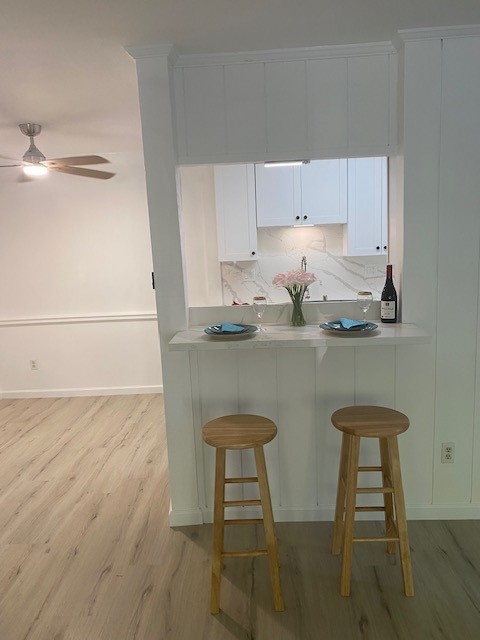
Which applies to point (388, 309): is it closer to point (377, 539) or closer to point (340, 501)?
point (340, 501)

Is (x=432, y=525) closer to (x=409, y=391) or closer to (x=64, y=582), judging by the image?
(x=409, y=391)

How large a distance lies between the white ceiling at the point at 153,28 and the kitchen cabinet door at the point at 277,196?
1693 millimetres

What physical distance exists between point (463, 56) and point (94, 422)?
3.66m

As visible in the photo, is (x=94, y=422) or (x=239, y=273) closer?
(x=94, y=422)

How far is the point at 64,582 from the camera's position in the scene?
208 centimetres

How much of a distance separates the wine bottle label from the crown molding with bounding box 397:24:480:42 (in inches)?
→ 46.9

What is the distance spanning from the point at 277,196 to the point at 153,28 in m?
2.31

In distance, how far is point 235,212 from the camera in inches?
163

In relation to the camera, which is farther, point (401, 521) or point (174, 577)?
point (174, 577)

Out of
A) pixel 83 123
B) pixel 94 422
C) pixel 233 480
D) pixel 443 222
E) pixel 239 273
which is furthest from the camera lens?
pixel 239 273

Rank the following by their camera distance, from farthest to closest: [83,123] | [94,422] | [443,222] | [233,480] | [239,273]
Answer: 1. [239,273]
2. [94,422]
3. [83,123]
4. [443,222]
5. [233,480]

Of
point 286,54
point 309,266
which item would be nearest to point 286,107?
point 286,54

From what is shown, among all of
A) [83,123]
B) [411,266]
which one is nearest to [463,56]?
[411,266]

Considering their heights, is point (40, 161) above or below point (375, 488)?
above
